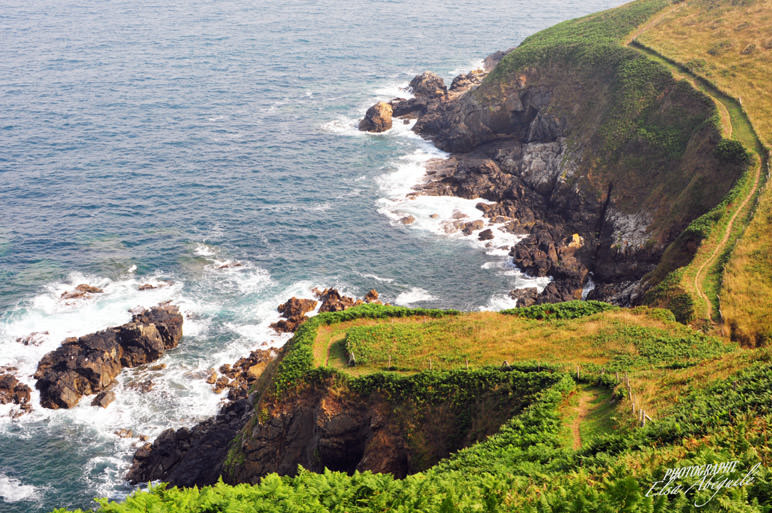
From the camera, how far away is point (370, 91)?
459 feet

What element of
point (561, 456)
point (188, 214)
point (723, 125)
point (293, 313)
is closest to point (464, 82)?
point (723, 125)

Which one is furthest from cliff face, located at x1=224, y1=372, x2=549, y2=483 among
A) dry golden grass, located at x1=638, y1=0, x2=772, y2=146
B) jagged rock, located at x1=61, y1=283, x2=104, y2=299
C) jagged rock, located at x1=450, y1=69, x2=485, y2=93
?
jagged rock, located at x1=450, y1=69, x2=485, y2=93

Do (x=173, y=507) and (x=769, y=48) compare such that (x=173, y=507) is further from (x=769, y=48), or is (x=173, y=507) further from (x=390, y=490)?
(x=769, y=48)

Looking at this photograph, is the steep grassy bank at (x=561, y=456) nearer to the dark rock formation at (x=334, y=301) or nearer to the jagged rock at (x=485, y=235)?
the dark rock formation at (x=334, y=301)

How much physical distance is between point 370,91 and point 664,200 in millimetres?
82285

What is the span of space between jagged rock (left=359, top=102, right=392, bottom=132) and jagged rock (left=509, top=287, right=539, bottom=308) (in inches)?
2343

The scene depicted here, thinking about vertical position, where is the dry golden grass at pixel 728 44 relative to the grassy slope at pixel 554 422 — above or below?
above

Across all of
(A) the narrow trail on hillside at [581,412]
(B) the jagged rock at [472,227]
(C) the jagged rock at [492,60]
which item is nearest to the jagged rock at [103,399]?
(A) the narrow trail on hillside at [581,412]

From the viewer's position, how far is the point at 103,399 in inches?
2306

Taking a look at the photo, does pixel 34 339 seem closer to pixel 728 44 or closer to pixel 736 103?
pixel 736 103

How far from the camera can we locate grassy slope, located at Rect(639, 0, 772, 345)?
51156 millimetres

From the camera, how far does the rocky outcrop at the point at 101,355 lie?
2330 inches

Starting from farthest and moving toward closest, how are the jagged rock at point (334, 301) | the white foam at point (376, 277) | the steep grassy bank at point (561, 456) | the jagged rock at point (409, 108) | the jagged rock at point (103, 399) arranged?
the jagged rock at point (409, 108), the white foam at point (376, 277), the jagged rock at point (334, 301), the jagged rock at point (103, 399), the steep grassy bank at point (561, 456)

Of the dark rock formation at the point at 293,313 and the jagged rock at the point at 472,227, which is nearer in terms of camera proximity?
the dark rock formation at the point at 293,313
